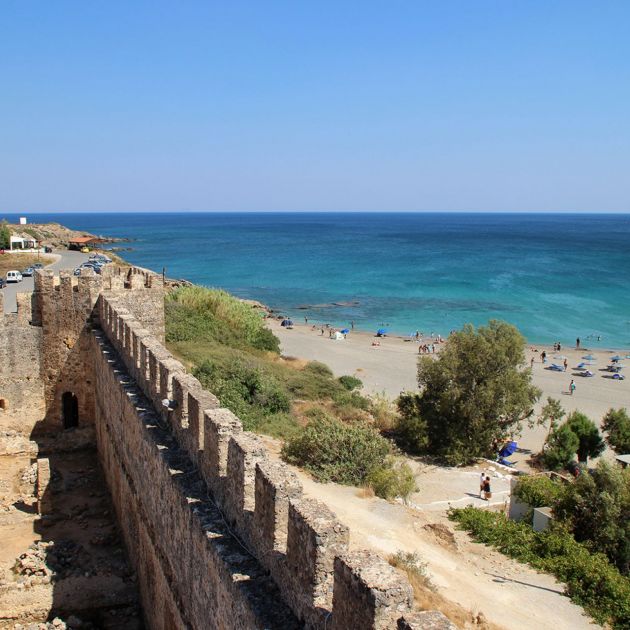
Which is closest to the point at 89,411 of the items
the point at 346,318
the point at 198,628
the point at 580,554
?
the point at 198,628

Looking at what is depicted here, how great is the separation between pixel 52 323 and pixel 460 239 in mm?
134301

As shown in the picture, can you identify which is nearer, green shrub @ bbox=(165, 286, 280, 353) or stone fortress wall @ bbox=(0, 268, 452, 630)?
stone fortress wall @ bbox=(0, 268, 452, 630)

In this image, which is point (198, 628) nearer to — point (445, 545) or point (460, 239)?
point (445, 545)

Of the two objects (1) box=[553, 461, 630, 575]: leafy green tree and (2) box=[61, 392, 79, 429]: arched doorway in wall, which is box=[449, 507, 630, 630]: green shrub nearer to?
(1) box=[553, 461, 630, 575]: leafy green tree

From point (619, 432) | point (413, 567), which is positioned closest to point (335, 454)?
point (413, 567)

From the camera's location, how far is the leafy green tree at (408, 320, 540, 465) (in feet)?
60.7

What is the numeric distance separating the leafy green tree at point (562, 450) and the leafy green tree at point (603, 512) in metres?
5.43

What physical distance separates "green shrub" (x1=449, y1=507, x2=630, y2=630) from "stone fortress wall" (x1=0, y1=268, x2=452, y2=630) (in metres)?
6.47

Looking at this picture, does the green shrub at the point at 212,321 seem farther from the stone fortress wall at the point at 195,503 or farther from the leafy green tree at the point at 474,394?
the stone fortress wall at the point at 195,503

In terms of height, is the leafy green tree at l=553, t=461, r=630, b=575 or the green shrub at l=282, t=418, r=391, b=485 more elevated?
the green shrub at l=282, t=418, r=391, b=485

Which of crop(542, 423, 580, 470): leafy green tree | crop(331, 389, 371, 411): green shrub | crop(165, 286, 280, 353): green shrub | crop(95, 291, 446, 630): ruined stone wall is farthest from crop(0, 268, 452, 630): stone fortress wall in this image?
crop(542, 423, 580, 470): leafy green tree

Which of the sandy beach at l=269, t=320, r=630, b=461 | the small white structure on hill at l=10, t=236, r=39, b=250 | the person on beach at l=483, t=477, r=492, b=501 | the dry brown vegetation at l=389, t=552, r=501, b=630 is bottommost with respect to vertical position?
the sandy beach at l=269, t=320, r=630, b=461

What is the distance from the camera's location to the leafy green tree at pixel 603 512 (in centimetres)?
1169

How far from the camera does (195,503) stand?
514 centimetres
